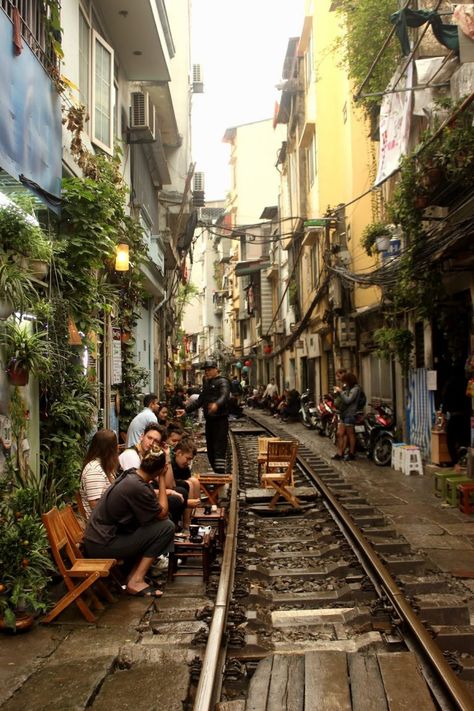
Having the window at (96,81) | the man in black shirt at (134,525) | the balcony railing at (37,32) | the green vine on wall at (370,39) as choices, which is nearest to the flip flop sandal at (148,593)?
the man in black shirt at (134,525)

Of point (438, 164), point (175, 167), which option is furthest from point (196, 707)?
point (175, 167)

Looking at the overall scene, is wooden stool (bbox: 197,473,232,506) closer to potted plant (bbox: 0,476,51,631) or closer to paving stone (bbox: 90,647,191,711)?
potted plant (bbox: 0,476,51,631)

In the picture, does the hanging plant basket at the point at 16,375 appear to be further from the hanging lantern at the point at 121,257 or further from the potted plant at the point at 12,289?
the hanging lantern at the point at 121,257

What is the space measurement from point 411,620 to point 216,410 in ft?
18.7

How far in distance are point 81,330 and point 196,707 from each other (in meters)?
5.90

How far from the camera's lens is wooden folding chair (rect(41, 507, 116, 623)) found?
16.8 ft

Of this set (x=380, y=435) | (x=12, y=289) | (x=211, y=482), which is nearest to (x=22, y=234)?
(x=12, y=289)

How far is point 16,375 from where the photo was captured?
624 centimetres

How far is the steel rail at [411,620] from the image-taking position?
3.71 m

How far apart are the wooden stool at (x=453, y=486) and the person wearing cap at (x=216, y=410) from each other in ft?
11.0

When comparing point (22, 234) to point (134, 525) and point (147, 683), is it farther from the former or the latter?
point (147, 683)

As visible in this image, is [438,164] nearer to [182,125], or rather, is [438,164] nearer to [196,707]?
[196,707]

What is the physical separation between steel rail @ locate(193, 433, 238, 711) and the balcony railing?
18.3 ft

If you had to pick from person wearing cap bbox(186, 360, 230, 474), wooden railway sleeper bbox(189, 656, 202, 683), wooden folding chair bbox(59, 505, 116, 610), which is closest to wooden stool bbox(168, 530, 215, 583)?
wooden folding chair bbox(59, 505, 116, 610)
